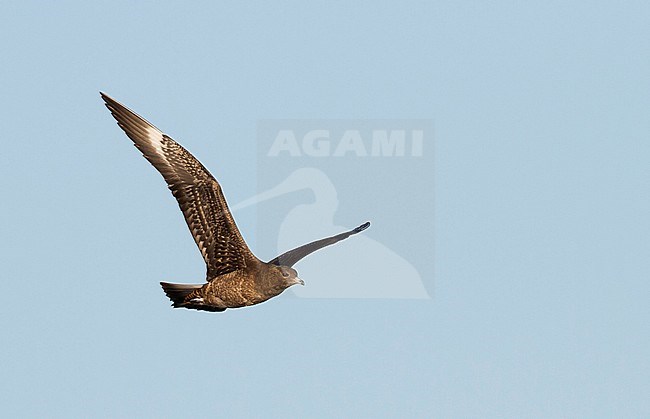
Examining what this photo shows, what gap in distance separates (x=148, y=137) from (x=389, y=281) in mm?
5782

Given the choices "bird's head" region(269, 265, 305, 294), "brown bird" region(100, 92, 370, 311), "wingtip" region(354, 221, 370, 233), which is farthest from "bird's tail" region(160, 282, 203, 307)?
"wingtip" region(354, 221, 370, 233)

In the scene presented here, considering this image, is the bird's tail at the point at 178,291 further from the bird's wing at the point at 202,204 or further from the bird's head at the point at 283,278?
the bird's head at the point at 283,278

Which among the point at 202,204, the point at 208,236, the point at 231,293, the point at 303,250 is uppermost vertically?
the point at 202,204

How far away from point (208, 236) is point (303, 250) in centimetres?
170

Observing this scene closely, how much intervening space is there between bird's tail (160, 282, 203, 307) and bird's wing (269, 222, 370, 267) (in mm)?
1401

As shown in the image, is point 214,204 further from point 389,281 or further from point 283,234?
point 389,281

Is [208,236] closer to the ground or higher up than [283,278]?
higher up

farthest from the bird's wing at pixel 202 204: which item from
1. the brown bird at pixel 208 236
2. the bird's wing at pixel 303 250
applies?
the bird's wing at pixel 303 250

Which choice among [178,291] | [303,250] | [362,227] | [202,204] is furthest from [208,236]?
[362,227]

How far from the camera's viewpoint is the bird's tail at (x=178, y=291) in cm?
2720

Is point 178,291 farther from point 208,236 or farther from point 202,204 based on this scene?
point 202,204

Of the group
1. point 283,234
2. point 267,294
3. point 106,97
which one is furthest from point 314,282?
point 106,97

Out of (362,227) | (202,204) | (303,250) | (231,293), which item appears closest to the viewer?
(231,293)

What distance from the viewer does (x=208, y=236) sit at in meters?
27.4
